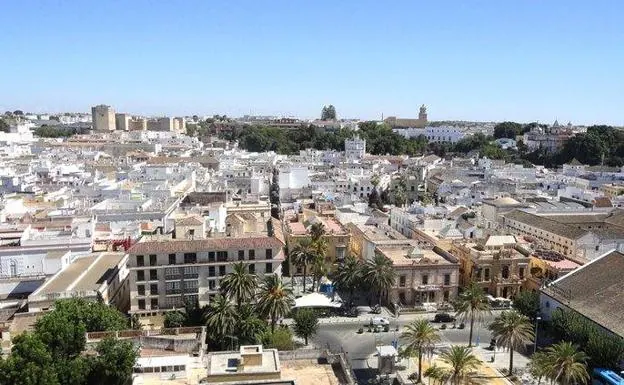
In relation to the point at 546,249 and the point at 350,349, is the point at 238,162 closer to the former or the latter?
the point at 546,249

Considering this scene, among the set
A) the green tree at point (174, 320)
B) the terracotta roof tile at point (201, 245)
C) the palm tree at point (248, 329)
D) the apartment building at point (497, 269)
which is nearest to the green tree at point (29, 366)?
the palm tree at point (248, 329)

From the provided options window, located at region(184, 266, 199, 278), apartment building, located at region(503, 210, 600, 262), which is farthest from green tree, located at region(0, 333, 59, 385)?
apartment building, located at region(503, 210, 600, 262)

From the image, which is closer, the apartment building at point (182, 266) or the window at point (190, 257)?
the apartment building at point (182, 266)

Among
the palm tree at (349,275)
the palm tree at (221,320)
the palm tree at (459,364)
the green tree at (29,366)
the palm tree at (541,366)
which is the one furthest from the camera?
the palm tree at (349,275)

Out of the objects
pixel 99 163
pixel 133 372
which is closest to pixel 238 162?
pixel 99 163

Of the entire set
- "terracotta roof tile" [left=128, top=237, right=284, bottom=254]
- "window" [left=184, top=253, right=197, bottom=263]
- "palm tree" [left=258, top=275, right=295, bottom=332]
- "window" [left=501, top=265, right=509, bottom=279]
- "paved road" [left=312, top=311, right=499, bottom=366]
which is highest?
"terracotta roof tile" [left=128, top=237, right=284, bottom=254]

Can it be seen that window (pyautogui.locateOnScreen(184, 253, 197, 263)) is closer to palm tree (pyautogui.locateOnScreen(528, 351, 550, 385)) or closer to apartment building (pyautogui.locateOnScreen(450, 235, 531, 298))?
apartment building (pyautogui.locateOnScreen(450, 235, 531, 298))

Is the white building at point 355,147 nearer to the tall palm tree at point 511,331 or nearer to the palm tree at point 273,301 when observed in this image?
the palm tree at point 273,301

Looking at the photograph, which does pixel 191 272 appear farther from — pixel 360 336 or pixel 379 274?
pixel 379 274
